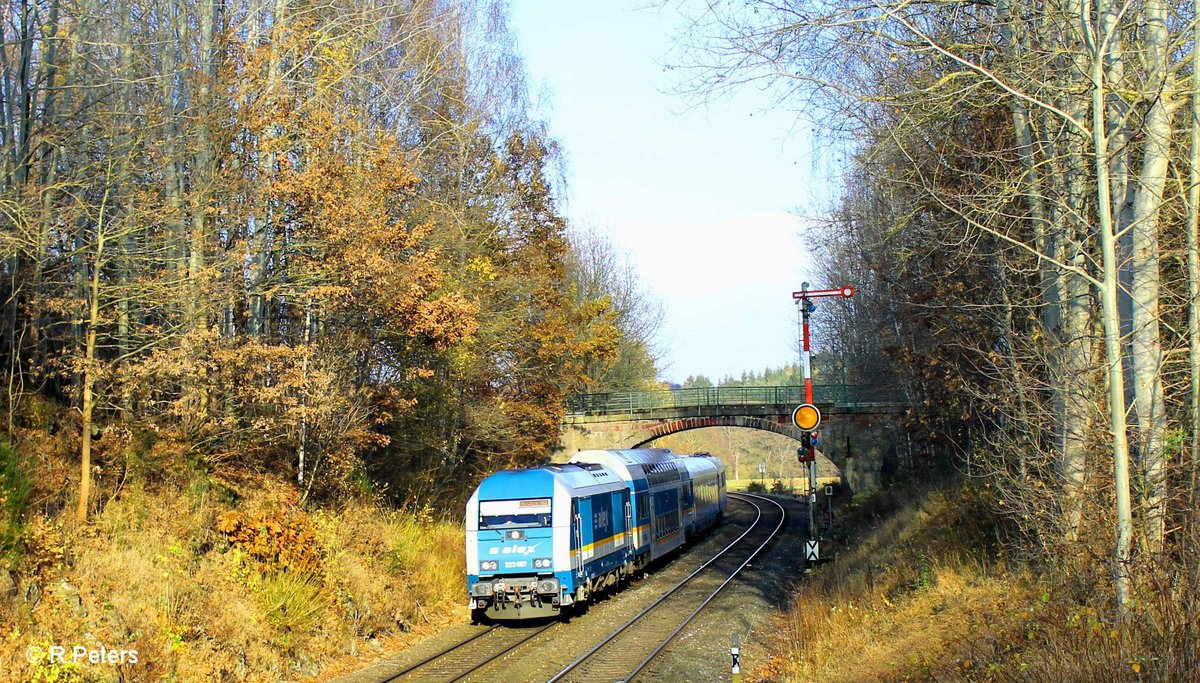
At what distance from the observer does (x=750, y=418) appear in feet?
137

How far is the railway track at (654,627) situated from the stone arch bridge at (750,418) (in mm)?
9617

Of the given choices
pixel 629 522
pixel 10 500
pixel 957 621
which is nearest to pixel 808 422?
pixel 629 522

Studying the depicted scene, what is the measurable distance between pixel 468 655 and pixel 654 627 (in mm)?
3775

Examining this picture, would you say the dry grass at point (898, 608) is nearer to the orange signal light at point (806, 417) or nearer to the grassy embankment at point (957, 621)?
the grassy embankment at point (957, 621)

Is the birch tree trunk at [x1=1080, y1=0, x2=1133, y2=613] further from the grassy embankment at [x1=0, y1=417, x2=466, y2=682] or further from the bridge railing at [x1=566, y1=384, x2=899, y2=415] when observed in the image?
the bridge railing at [x1=566, y1=384, x2=899, y2=415]

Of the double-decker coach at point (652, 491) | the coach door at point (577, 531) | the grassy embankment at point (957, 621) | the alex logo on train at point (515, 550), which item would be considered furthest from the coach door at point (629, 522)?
the alex logo on train at point (515, 550)

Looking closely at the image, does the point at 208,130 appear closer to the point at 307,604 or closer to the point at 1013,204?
the point at 307,604

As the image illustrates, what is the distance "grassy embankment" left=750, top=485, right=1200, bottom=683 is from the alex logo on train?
14.4 feet

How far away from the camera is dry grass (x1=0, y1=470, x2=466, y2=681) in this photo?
11.0 m

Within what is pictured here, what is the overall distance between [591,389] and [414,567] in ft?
94.9

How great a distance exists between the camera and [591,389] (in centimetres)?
4725

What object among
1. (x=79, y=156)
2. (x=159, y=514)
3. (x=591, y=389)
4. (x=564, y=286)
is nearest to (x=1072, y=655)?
(x=159, y=514)

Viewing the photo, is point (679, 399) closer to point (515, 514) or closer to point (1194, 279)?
point (515, 514)

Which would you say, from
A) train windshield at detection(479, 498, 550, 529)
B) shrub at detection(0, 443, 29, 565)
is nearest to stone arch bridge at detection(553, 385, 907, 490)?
train windshield at detection(479, 498, 550, 529)
